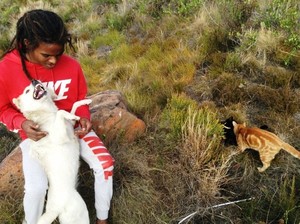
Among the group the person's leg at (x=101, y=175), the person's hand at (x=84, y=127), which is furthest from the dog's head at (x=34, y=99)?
the person's leg at (x=101, y=175)

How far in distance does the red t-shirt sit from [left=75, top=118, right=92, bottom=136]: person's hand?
13 cm

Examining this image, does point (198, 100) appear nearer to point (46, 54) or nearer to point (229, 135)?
point (229, 135)

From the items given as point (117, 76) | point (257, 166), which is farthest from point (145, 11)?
point (257, 166)

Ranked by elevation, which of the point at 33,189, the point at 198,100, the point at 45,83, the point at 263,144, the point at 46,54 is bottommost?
the point at 198,100

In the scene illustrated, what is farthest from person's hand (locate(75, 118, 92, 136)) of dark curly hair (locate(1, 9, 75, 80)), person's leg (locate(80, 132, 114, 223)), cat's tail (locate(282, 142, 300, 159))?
cat's tail (locate(282, 142, 300, 159))

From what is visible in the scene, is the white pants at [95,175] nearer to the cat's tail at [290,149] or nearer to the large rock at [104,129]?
the large rock at [104,129]

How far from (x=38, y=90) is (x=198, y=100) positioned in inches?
78.1

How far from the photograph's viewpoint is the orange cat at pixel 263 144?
320cm

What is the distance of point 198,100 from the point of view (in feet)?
13.9

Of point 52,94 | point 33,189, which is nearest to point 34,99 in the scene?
point 52,94

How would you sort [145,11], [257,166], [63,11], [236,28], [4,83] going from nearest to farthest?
[4,83]
[257,166]
[236,28]
[145,11]
[63,11]

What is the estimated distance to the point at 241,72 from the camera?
4.46m

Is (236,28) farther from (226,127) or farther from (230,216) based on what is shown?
(230,216)

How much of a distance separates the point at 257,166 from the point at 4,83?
2142 millimetres
